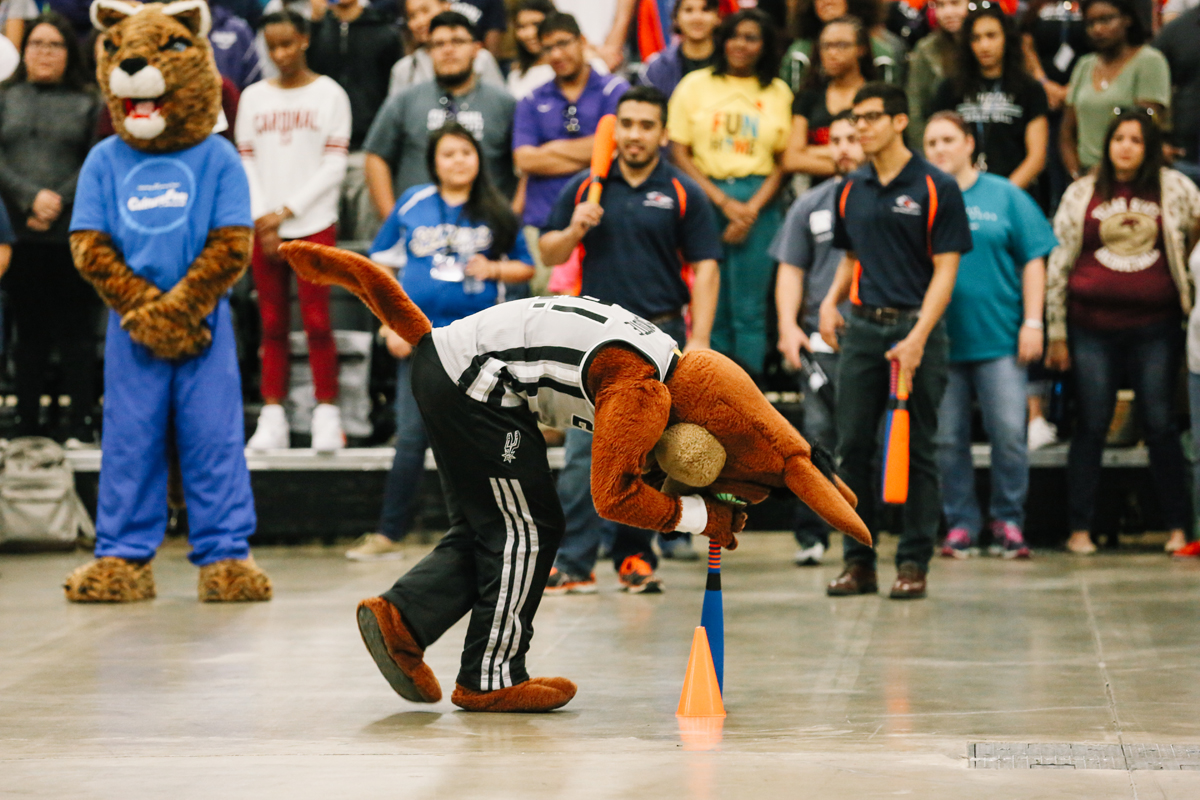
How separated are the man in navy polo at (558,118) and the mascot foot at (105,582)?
312 centimetres

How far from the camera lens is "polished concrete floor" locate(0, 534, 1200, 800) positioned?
3479 mm

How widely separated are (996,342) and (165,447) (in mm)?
4139

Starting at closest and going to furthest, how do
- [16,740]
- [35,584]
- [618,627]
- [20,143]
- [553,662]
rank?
[16,740] → [553,662] → [618,627] → [35,584] → [20,143]

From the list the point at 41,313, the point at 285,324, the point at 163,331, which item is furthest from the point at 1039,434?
the point at 41,313

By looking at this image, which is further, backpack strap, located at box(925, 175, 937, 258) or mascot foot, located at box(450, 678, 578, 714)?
backpack strap, located at box(925, 175, 937, 258)

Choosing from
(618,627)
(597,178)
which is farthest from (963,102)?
(618,627)

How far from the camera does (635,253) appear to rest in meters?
6.54

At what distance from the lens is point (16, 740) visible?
3.97 metres

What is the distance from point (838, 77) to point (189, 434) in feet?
13.6

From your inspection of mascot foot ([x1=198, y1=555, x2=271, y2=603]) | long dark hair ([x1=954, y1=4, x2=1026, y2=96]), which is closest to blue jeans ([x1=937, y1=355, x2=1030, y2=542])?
long dark hair ([x1=954, y1=4, x2=1026, y2=96])

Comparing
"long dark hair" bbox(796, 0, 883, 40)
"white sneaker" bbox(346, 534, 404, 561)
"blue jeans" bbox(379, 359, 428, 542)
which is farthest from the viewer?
"long dark hair" bbox(796, 0, 883, 40)

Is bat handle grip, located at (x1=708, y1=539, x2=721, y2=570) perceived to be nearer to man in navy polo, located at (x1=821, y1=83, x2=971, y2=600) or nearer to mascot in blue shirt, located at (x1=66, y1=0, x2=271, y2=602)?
man in navy polo, located at (x1=821, y1=83, x2=971, y2=600)

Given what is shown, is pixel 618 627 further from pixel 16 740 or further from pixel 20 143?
pixel 20 143

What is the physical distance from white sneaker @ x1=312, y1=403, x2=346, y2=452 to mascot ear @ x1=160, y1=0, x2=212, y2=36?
8.05 feet
